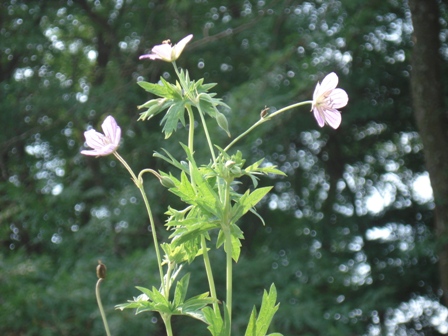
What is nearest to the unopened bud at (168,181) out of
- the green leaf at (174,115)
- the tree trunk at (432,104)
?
the green leaf at (174,115)

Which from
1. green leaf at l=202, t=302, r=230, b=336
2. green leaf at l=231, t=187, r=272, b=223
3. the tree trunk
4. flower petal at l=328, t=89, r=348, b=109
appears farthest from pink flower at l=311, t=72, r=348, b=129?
the tree trunk

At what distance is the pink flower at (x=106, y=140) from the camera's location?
884 mm

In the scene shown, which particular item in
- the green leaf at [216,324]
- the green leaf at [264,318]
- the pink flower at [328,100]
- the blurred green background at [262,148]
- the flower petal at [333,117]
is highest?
the pink flower at [328,100]

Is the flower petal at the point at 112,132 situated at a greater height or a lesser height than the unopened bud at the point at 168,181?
greater

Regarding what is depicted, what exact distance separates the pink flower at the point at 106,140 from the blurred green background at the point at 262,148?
7.30 feet

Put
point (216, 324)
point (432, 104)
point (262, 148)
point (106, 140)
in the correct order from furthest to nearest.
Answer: point (262, 148) < point (432, 104) < point (106, 140) < point (216, 324)


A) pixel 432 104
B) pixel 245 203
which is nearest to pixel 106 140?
pixel 245 203

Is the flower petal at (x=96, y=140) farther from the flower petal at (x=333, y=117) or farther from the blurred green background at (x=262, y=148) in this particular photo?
the blurred green background at (x=262, y=148)

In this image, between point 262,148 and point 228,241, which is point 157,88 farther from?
point 262,148

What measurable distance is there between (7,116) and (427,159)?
1956 millimetres

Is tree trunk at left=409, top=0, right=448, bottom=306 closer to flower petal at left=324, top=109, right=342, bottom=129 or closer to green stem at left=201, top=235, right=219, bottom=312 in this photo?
flower petal at left=324, top=109, right=342, bottom=129

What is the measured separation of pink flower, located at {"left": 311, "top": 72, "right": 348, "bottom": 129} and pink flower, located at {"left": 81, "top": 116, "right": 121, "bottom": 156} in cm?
22

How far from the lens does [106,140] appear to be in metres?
0.91

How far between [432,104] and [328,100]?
2782 mm
